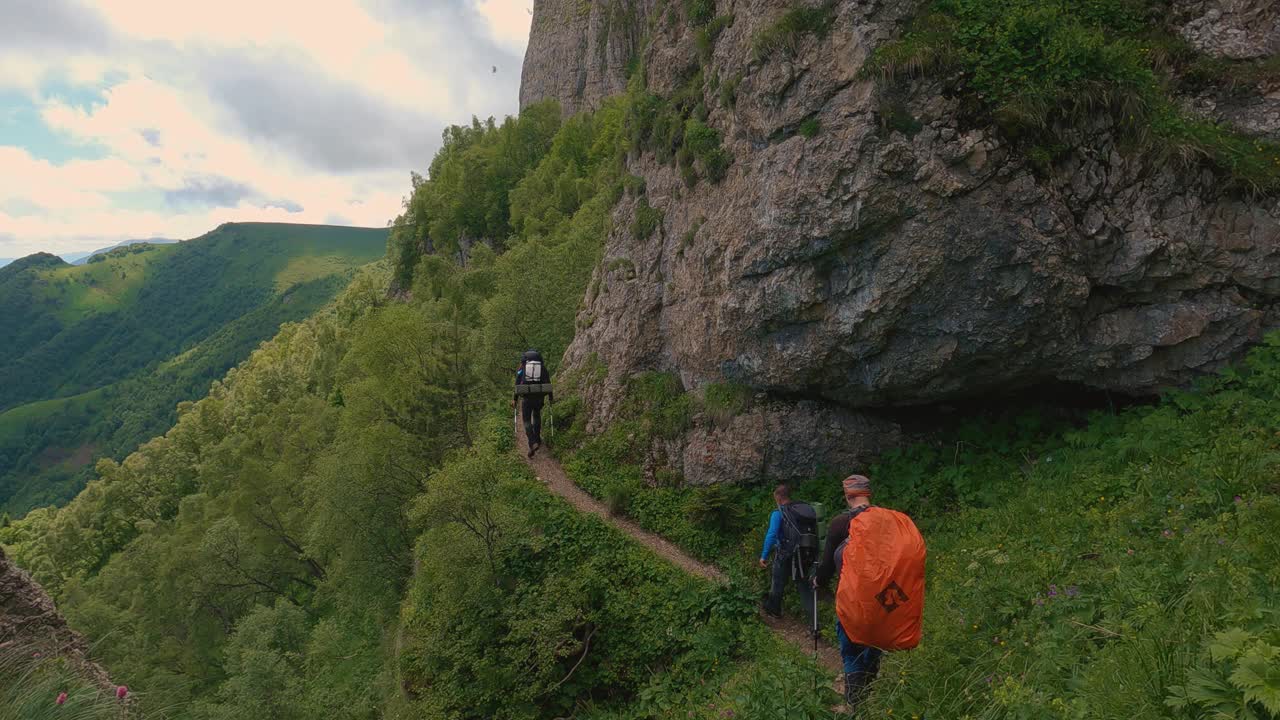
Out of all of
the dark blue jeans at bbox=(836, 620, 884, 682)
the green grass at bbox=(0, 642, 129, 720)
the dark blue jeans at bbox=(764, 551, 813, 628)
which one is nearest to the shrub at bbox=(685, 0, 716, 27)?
the dark blue jeans at bbox=(764, 551, 813, 628)

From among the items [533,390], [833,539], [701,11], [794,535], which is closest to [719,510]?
[794,535]

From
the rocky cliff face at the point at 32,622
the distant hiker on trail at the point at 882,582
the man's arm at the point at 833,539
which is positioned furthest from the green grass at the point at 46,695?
the man's arm at the point at 833,539

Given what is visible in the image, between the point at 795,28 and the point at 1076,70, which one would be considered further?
the point at 795,28

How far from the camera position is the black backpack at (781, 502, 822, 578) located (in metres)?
8.96

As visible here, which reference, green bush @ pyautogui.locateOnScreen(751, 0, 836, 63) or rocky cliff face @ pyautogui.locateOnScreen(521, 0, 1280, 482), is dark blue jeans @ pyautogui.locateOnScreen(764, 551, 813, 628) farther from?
green bush @ pyautogui.locateOnScreen(751, 0, 836, 63)

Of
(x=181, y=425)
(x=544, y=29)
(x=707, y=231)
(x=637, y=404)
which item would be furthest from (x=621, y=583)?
(x=181, y=425)

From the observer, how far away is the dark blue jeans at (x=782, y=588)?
9.40m

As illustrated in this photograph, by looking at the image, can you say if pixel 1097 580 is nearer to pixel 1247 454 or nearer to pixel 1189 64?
pixel 1247 454

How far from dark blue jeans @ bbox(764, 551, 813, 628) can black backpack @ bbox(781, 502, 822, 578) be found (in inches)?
12.6

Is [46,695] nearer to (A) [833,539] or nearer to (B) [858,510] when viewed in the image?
(B) [858,510]

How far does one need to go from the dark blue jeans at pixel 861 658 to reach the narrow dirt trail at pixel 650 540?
1941 millimetres

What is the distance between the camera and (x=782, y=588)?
33.3 feet

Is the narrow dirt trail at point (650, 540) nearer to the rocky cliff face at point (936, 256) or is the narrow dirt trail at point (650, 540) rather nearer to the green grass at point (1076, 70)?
the rocky cliff face at point (936, 256)

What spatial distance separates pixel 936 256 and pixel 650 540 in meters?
8.02
